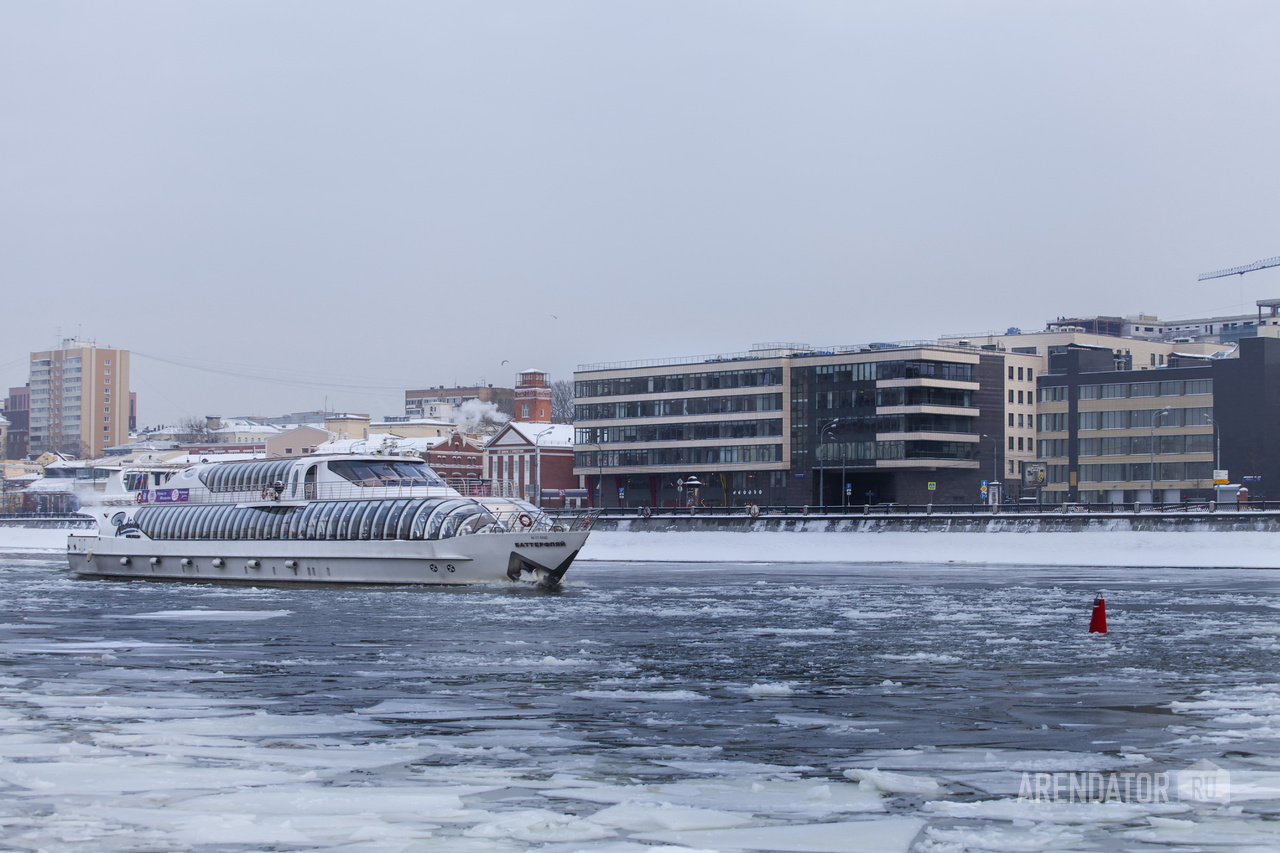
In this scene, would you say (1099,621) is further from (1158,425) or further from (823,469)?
(1158,425)

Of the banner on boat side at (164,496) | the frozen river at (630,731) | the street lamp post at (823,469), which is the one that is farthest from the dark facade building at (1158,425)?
the frozen river at (630,731)

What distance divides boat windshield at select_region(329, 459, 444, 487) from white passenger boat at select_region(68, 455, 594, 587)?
0.07 metres

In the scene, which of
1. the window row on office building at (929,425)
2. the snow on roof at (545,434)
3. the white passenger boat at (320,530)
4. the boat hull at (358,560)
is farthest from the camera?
the snow on roof at (545,434)

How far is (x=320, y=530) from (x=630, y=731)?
4726 cm

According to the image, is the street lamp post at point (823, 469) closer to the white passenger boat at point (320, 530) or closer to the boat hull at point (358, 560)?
the white passenger boat at point (320, 530)

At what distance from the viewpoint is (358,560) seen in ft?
200

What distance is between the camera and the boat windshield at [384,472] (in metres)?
66.1

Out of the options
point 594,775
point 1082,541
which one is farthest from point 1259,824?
point 1082,541

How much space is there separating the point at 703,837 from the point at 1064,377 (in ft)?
520

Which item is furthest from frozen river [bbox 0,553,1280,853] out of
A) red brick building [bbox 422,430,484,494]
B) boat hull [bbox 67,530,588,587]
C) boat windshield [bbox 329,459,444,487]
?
red brick building [bbox 422,430,484,494]

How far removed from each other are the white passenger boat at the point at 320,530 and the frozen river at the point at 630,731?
18.0 meters

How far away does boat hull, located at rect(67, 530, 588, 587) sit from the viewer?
5688 centimetres

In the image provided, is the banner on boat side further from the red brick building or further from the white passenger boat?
the red brick building

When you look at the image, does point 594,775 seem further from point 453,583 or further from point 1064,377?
point 1064,377
